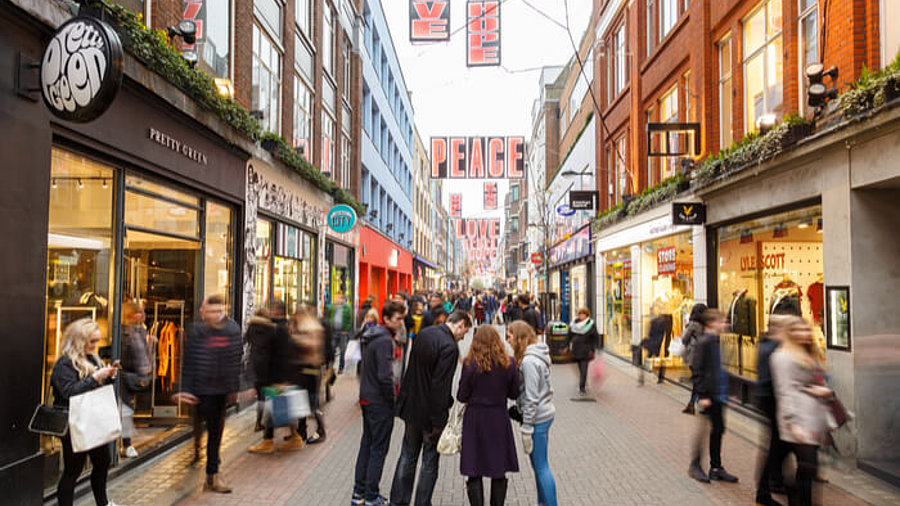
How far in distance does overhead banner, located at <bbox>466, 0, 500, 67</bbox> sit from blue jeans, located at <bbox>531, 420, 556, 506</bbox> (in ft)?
47.2

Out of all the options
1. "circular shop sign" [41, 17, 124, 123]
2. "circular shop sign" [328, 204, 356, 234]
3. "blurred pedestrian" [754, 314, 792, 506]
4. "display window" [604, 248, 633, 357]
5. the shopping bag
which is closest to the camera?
"circular shop sign" [41, 17, 124, 123]

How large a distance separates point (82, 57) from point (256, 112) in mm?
6752

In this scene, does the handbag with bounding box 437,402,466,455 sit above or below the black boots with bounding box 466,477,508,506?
above

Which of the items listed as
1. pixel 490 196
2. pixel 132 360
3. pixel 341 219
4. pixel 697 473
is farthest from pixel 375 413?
pixel 490 196

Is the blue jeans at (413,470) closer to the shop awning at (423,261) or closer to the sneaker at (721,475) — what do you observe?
the sneaker at (721,475)

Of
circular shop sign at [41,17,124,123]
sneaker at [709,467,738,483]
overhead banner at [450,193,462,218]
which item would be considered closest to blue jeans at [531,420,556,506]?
sneaker at [709,467,738,483]

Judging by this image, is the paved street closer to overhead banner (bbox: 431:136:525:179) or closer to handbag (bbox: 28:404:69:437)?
handbag (bbox: 28:404:69:437)

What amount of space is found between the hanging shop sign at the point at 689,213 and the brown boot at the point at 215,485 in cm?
940

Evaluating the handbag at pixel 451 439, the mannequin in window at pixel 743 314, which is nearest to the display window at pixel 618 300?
the mannequin in window at pixel 743 314

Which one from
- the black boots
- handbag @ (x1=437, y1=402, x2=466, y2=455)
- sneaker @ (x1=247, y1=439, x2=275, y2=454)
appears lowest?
sneaker @ (x1=247, y1=439, x2=275, y2=454)

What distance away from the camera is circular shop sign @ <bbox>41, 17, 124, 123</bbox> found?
4.76 meters

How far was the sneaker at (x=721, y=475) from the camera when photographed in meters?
6.54

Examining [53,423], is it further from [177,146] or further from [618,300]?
[618,300]

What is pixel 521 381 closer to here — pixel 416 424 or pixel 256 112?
pixel 416 424
